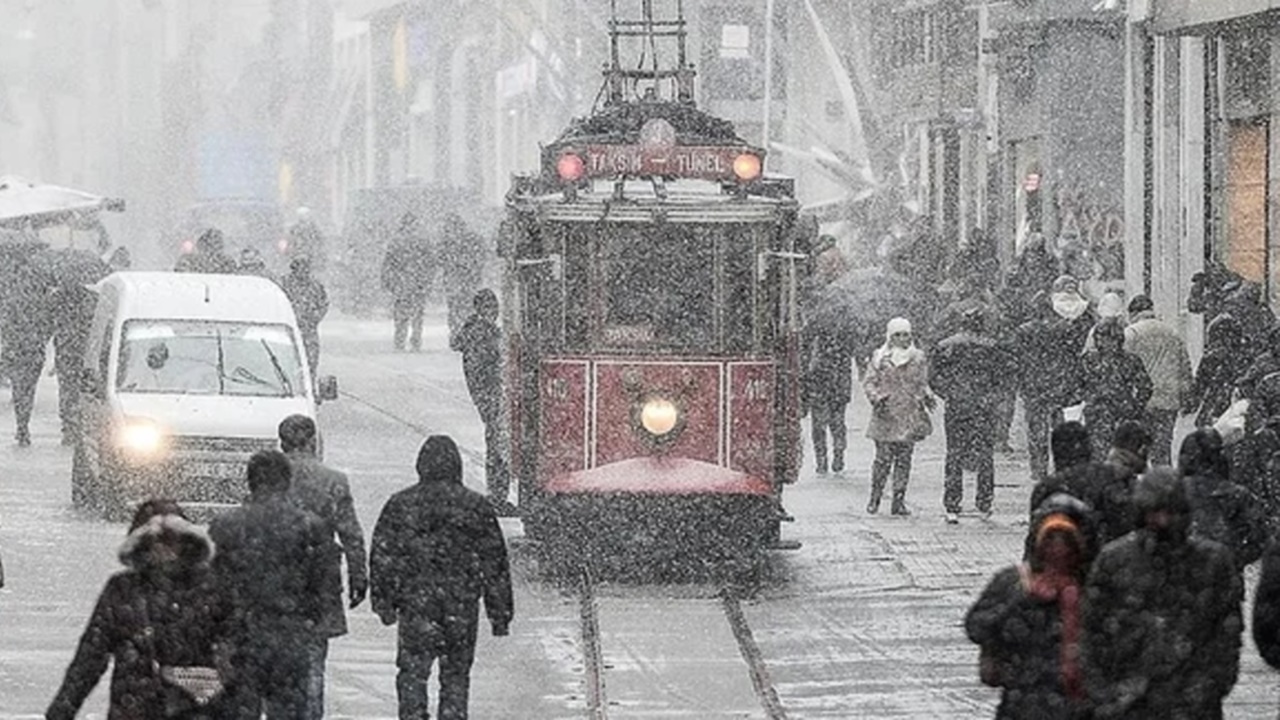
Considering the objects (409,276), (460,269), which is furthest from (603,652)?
(409,276)

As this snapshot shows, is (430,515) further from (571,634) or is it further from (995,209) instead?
(995,209)

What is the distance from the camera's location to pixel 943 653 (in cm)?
1917

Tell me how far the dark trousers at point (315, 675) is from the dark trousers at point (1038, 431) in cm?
1354

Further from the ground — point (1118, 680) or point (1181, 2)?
point (1181, 2)

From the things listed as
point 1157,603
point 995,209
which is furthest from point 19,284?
point 1157,603

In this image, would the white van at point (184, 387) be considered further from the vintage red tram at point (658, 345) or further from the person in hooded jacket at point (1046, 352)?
the person in hooded jacket at point (1046, 352)

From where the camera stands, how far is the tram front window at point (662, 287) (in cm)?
2222

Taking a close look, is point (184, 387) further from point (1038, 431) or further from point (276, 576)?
point (276, 576)

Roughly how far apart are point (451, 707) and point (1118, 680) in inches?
168

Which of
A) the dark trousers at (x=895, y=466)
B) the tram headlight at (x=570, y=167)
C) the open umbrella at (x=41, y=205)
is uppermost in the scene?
the tram headlight at (x=570, y=167)

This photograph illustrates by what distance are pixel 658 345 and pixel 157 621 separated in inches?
447

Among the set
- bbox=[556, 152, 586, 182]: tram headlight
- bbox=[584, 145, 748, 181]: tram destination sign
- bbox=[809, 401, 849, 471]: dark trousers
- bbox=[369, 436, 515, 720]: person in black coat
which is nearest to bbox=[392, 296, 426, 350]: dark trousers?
bbox=[809, 401, 849, 471]: dark trousers

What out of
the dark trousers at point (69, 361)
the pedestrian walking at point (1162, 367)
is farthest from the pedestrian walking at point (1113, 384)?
the dark trousers at point (69, 361)

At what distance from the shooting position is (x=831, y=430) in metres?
29.7
